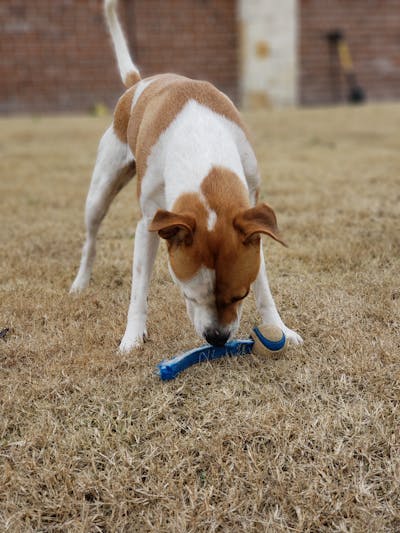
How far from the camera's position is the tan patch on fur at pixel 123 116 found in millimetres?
3885

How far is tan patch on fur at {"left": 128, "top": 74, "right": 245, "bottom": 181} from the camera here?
10.3ft

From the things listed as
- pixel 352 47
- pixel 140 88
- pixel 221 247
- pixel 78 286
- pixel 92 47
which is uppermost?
pixel 140 88

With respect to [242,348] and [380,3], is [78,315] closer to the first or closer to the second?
[242,348]

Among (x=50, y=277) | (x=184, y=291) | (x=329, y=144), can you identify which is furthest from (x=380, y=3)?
(x=184, y=291)

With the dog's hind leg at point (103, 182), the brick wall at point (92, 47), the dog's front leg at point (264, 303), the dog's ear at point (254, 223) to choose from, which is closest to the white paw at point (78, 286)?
the dog's hind leg at point (103, 182)

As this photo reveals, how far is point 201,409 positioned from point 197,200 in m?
0.83

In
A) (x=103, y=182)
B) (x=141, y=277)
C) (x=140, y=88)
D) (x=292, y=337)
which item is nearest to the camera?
(x=292, y=337)

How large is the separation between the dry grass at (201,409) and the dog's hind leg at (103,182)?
0.16 meters

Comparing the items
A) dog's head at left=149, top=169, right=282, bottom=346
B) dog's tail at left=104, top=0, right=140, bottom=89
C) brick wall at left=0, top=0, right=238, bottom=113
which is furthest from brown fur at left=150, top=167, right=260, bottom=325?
brick wall at left=0, top=0, right=238, bottom=113

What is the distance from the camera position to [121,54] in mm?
4512

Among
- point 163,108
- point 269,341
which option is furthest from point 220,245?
point 163,108

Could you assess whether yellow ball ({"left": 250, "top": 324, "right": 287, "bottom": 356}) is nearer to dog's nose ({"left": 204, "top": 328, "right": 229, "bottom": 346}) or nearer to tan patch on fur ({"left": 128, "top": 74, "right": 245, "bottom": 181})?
dog's nose ({"left": 204, "top": 328, "right": 229, "bottom": 346})

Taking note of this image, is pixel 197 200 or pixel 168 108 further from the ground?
pixel 168 108

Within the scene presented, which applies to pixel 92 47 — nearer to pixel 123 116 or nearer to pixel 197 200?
pixel 123 116
